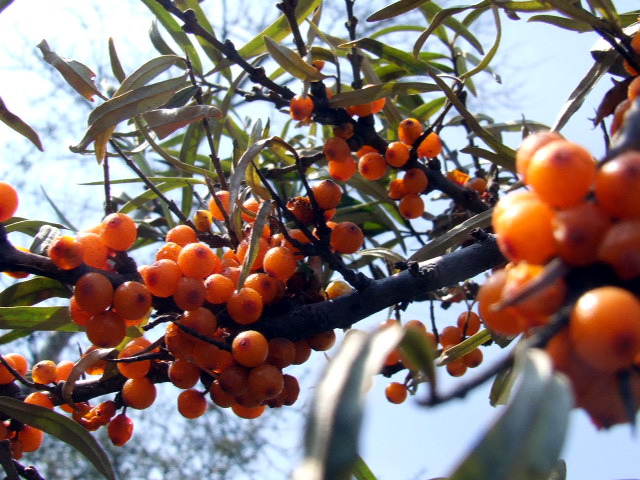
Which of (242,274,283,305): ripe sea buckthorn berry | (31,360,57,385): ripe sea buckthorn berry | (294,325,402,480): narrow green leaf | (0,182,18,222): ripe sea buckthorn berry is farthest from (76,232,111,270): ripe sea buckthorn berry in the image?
(294,325,402,480): narrow green leaf

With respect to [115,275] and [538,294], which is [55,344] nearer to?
[115,275]

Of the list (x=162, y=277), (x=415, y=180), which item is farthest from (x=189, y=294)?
(x=415, y=180)

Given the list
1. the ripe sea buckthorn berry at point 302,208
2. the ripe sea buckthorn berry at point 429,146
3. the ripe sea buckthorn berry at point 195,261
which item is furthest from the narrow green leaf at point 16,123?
the ripe sea buckthorn berry at point 429,146

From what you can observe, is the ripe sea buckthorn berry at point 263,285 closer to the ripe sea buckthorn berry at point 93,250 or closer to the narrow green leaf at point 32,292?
the ripe sea buckthorn berry at point 93,250

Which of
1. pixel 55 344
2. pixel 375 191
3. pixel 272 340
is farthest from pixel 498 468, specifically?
pixel 55 344

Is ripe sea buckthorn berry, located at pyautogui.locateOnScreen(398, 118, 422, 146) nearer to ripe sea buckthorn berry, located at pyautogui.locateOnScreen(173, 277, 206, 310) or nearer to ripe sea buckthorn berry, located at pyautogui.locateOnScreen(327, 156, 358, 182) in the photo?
ripe sea buckthorn berry, located at pyautogui.locateOnScreen(327, 156, 358, 182)

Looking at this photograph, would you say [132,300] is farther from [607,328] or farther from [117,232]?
[607,328]
